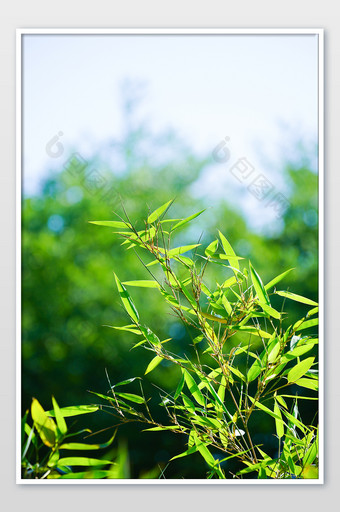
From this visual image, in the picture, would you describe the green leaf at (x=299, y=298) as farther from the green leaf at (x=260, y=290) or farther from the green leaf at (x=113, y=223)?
the green leaf at (x=113, y=223)

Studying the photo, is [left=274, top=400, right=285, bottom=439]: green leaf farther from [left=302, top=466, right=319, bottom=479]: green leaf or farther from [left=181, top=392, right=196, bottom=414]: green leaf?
[left=181, top=392, right=196, bottom=414]: green leaf

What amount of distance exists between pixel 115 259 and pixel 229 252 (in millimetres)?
528

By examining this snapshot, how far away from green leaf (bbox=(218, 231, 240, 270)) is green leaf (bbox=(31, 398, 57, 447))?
0.92 m

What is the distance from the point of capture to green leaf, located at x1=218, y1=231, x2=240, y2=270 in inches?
75.1

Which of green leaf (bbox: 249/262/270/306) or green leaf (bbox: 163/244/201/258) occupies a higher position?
green leaf (bbox: 163/244/201/258)

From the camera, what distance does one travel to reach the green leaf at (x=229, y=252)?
1907 millimetres

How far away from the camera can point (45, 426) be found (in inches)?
76.3

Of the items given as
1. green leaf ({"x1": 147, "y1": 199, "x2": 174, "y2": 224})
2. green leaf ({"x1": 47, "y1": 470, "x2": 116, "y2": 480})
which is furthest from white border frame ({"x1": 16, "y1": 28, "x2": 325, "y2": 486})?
green leaf ({"x1": 147, "y1": 199, "x2": 174, "y2": 224})

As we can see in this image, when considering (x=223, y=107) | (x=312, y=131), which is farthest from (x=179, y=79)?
(x=312, y=131)

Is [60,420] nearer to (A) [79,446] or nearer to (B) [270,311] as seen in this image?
(A) [79,446]

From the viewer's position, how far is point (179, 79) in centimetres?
206

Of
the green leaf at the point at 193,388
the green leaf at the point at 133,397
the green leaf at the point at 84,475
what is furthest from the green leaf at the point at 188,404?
the green leaf at the point at 84,475

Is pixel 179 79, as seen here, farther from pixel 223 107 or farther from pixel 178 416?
pixel 178 416

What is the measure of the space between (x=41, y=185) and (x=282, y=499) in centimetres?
155
